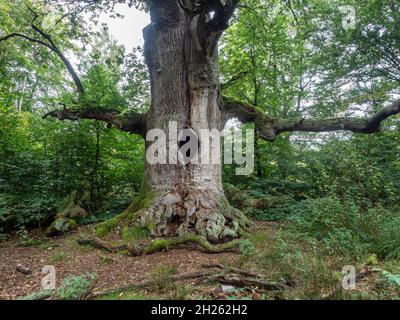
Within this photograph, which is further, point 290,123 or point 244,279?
point 290,123

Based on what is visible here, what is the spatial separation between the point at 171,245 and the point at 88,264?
1.25m

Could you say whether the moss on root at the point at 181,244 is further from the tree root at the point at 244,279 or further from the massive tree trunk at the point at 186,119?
the tree root at the point at 244,279

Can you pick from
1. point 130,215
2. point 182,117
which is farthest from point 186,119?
point 130,215

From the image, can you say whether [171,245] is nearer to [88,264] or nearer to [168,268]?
[168,268]

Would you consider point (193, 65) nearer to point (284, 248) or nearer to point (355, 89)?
point (284, 248)

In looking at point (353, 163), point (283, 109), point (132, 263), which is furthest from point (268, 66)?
point (132, 263)

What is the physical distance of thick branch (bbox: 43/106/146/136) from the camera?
6.03 meters

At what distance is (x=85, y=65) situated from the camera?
747cm

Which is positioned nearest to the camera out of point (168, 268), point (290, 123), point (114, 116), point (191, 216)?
point (168, 268)

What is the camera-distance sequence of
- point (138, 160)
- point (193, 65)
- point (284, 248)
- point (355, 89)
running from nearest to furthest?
point (284, 248) → point (193, 65) → point (138, 160) → point (355, 89)

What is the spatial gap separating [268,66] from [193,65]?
495 cm

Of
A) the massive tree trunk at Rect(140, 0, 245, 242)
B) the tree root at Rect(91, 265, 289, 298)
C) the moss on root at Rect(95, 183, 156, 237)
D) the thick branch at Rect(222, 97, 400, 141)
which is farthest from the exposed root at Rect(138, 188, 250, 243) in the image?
the thick branch at Rect(222, 97, 400, 141)

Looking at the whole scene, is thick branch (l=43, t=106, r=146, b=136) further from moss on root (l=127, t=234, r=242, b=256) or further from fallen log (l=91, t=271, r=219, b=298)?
fallen log (l=91, t=271, r=219, b=298)

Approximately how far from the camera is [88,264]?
3811 millimetres
